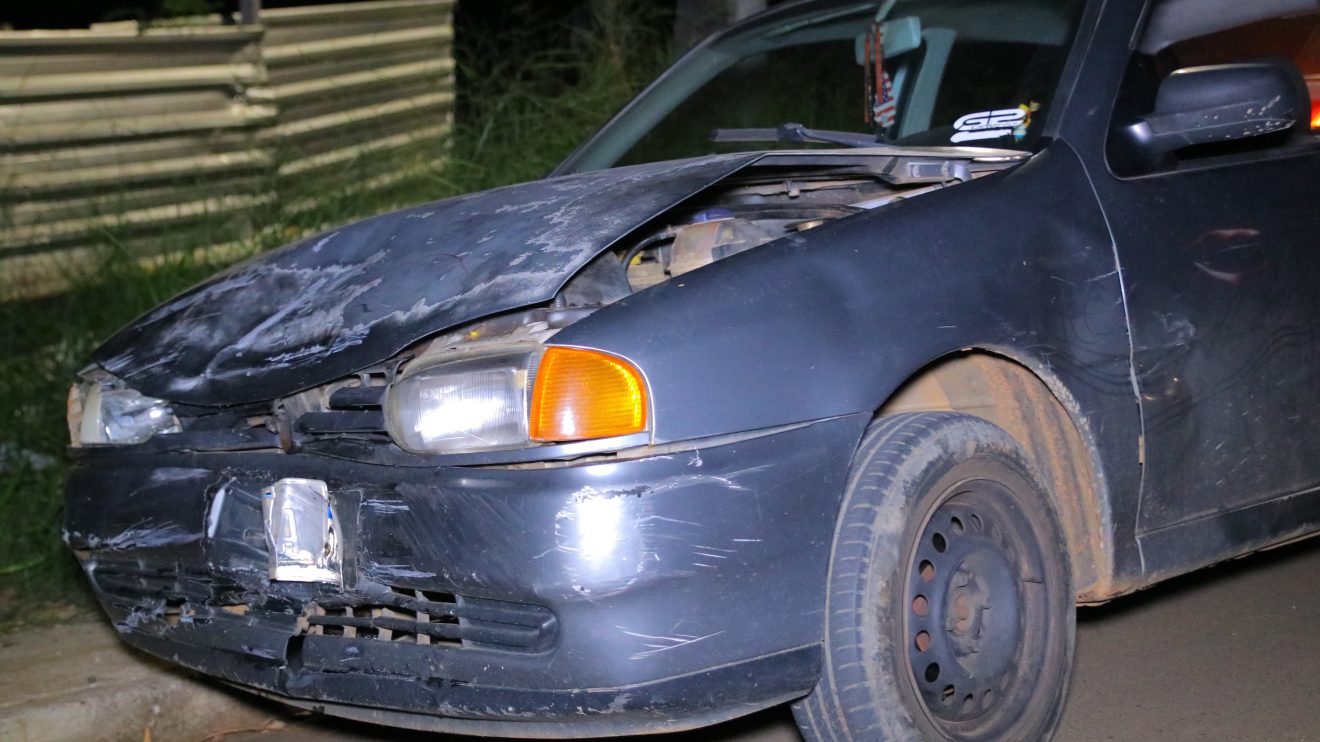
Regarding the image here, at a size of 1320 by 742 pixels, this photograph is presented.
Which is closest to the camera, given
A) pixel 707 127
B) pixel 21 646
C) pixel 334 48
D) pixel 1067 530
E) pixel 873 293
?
pixel 873 293

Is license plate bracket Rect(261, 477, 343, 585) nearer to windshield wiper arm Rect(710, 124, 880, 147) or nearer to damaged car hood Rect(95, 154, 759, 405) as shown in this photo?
damaged car hood Rect(95, 154, 759, 405)

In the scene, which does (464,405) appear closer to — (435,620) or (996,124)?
(435,620)

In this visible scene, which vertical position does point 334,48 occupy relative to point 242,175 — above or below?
above

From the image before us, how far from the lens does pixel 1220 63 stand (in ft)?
12.3

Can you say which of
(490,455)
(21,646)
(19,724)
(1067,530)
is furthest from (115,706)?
(1067,530)

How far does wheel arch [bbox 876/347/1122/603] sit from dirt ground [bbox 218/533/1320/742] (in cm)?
51

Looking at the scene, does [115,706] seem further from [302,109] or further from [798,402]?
[302,109]

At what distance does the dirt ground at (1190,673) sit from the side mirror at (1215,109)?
4.36 ft

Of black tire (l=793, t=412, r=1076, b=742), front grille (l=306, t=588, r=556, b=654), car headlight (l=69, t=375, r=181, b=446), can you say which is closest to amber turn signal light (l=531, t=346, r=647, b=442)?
front grille (l=306, t=588, r=556, b=654)

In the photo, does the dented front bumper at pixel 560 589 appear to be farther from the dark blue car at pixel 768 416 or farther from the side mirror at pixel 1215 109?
the side mirror at pixel 1215 109

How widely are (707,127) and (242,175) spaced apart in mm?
3228

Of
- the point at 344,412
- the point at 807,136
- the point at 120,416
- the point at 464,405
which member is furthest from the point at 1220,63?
the point at 120,416

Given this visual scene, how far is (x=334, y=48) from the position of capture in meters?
7.21

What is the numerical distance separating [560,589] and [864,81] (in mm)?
2183
